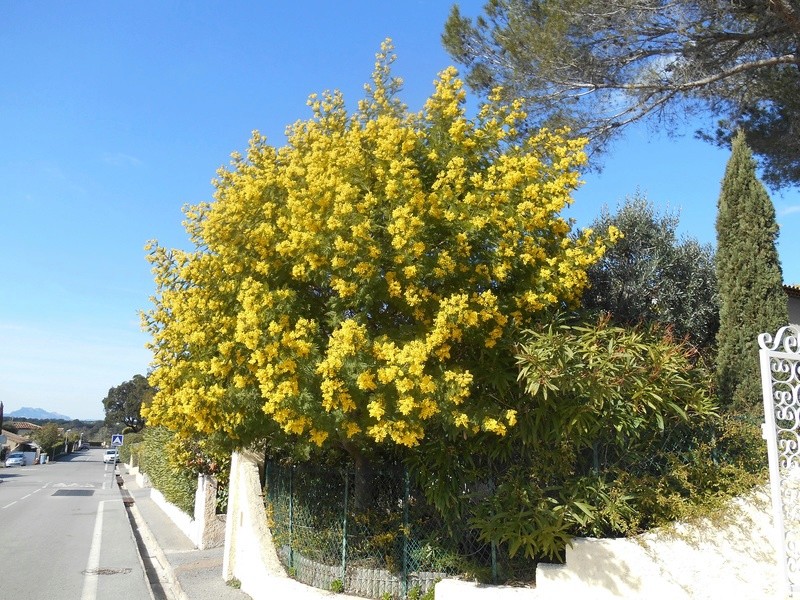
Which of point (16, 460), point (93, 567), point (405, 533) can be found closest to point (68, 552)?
point (93, 567)

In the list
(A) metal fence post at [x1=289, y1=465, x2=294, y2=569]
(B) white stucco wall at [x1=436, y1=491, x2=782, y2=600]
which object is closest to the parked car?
(A) metal fence post at [x1=289, y1=465, x2=294, y2=569]

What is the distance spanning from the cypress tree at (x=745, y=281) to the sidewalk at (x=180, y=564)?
714 cm

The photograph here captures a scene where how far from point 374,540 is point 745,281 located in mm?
5944

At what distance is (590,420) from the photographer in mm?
6570

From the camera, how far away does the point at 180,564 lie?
456 inches

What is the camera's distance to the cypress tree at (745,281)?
8859mm

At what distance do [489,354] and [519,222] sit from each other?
1.41 meters

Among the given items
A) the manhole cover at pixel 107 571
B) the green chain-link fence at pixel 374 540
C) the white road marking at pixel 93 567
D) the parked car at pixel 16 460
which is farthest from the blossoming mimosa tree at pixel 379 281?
the parked car at pixel 16 460

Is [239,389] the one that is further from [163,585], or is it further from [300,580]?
[163,585]

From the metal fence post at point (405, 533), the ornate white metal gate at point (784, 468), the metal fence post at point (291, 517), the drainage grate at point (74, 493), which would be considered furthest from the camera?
the drainage grate at point (74, 493)

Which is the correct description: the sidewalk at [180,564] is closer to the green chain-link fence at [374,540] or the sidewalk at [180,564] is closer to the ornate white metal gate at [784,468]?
the green chain-link fence at [374,540]

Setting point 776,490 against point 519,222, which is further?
point 519,222

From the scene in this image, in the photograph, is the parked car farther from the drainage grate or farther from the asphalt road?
the asphalt road

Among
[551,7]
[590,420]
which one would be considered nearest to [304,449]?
[590,420]
